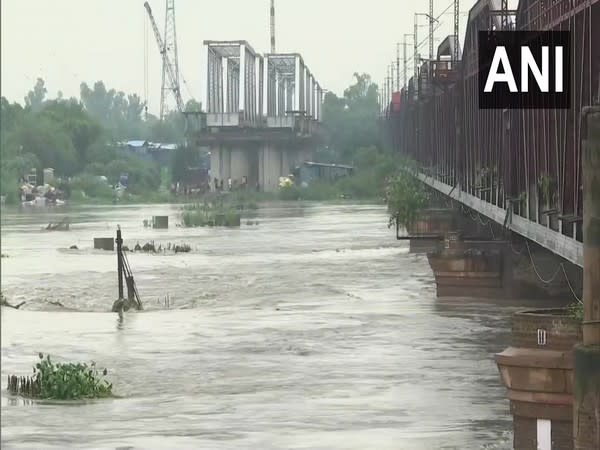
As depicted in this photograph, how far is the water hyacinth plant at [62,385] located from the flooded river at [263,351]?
1.51 feet

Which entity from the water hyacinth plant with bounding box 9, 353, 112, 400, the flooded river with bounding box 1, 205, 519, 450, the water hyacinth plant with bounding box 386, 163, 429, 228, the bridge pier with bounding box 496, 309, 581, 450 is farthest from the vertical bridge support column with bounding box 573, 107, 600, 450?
the water hyacinth plant with bounding box 386, 163, 429, 228

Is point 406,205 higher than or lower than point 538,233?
lower

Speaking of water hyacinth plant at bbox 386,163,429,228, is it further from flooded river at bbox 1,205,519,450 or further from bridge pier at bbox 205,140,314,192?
bridge pier at bbox 205,140,314,192

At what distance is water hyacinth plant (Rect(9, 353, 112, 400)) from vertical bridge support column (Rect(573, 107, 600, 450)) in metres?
11.7

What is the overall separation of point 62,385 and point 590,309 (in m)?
12.4

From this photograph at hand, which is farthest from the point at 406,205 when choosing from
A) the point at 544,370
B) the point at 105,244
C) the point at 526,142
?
the point at 544,370

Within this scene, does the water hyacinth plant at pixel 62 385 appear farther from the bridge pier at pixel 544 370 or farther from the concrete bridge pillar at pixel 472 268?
the concrete bridge pillar at pixel 472 268

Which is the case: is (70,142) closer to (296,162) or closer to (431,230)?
(296,162)

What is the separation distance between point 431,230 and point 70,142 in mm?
128474

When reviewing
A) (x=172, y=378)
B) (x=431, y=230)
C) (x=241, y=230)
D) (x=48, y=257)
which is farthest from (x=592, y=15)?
(x=241, y=230)

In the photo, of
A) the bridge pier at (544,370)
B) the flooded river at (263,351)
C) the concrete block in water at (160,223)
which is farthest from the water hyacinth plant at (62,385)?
the concrete block in water at (160,223)

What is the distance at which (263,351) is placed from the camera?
3177 centimetres

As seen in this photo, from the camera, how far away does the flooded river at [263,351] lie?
20.9m

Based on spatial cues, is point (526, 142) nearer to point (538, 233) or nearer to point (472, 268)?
point (538, 233)
